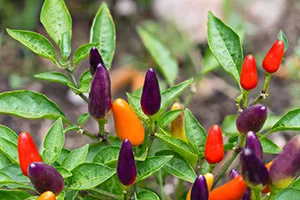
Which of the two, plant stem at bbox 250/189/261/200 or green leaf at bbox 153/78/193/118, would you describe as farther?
green leaf at bbox 153/78/193/118

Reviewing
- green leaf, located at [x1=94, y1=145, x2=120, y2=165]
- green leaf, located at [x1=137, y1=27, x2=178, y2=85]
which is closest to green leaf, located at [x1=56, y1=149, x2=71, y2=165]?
green leaf, located at [x1=94, y1=145, x2=120, y2=165]

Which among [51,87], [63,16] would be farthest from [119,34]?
[63,16]

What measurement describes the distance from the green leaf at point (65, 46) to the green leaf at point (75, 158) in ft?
0.88

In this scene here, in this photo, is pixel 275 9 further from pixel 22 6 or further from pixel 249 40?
pixel 22 6

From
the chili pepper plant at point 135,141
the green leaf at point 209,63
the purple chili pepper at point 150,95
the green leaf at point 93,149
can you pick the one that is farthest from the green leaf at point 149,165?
the green leaf at point 209,63

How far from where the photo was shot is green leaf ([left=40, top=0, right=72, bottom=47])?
1.52 metres

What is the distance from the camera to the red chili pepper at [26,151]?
1.22 metres

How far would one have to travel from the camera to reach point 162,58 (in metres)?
2.02

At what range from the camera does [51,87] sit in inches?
129

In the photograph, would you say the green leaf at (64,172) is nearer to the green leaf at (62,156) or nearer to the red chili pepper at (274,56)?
the green leaf at (62,156)

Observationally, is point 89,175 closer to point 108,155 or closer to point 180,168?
point 108,155

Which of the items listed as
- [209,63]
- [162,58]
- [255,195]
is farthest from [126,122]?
[162,58]

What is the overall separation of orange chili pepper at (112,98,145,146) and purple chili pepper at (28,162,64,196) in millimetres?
221

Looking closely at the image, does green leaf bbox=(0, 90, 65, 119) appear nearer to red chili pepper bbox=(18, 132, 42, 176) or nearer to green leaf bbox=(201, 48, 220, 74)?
red chili pepper bbox=(18, 132, 42, 176)
